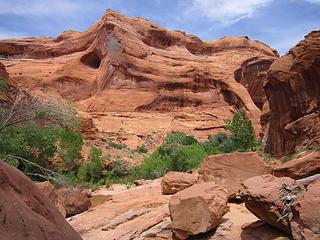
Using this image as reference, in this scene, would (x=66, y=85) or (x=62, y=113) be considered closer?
(x=62, y=113)

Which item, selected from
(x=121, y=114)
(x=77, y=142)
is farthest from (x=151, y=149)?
(x=77, y=142)

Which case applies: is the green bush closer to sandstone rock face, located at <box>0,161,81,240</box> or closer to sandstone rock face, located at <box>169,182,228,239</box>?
sandstone rock face, located at <box>169,182,228,239</box>

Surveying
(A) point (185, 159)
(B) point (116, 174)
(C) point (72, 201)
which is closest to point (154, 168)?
(A) point (185, 159)

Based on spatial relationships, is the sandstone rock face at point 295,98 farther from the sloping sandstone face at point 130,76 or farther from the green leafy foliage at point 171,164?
the sloping sandstone face at point 130,76

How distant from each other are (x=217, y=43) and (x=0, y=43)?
2934cm

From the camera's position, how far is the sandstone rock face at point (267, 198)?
22.3ft

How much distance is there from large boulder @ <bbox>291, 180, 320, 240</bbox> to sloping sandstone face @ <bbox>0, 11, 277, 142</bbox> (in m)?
31.1

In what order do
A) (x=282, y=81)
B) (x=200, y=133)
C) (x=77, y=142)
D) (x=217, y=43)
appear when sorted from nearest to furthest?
1. (x=282, y=81)
2. (x=77, y=142)
3. (x=200, y=133)
4. (x=217, y=43)

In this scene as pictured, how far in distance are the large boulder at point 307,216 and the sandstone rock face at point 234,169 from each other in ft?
10.3

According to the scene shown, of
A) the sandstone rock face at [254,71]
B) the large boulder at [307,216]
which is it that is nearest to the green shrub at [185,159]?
the large boulder at [307,216]

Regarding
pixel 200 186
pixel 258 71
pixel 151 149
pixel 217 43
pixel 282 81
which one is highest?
pixel 217 43

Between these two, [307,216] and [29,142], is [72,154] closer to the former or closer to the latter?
[29,142]

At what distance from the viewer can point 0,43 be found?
5088 centimetres

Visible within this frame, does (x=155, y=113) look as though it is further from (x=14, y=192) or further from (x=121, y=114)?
(x=14, y=192)
